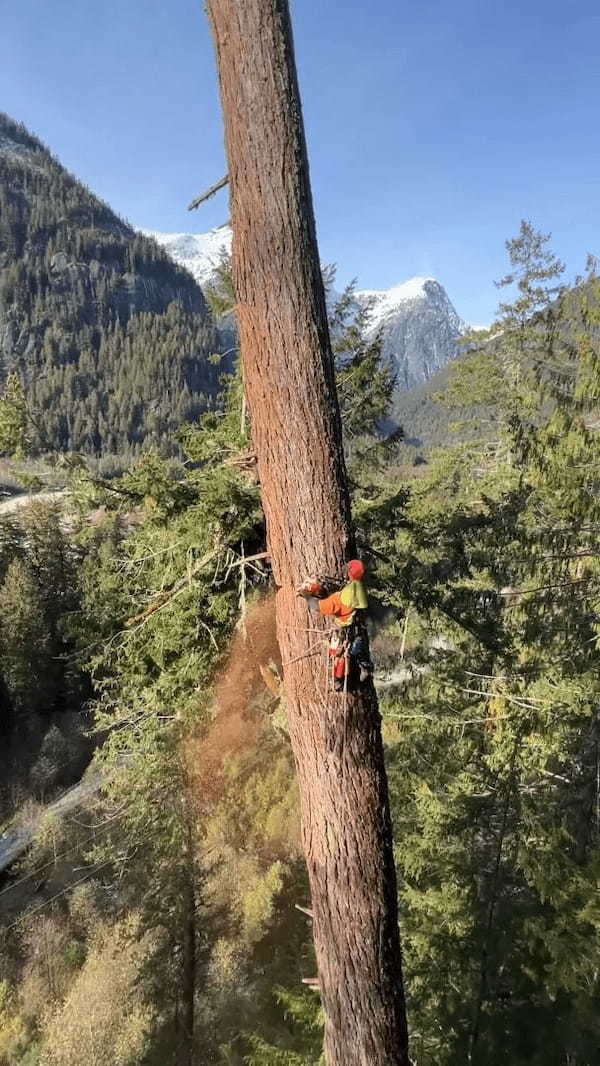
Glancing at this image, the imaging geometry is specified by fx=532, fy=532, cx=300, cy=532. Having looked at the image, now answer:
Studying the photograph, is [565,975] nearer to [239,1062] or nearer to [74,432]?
[239,1062]

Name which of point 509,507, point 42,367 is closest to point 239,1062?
point 509,507

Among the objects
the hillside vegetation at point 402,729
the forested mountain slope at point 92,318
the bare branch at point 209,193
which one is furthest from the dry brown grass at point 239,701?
the forested mountain slope at point 92,318

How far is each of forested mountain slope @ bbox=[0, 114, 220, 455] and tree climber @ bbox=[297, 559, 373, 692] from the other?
12035 centimetres

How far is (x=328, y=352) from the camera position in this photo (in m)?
2.43

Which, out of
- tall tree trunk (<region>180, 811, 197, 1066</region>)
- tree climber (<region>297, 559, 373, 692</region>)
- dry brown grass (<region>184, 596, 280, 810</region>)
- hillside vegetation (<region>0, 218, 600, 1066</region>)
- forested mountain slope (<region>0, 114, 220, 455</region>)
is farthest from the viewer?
forested mountain slope (<region>0, 114, 220, 455</region>)

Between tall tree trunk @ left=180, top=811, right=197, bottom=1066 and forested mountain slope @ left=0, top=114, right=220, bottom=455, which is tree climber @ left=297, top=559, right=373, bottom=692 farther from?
forested mountain slope @ left=0, top=114, right=220, bottom=455

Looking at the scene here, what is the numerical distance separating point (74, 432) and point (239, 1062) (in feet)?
435

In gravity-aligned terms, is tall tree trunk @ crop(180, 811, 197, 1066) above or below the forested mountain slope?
below

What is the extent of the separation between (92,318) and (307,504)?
191 metres

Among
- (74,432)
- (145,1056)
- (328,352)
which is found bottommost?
(145,1056)

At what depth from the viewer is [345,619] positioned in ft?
7.19

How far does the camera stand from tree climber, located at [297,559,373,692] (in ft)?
7.14

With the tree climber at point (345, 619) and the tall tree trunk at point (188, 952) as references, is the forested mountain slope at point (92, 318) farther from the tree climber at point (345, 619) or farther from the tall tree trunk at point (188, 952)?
the tree climber at point (345, 619)

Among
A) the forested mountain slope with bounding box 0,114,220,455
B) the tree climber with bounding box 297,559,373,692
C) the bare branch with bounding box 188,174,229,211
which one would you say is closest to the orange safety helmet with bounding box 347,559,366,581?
the tree climber with bounding box 297,559,373,692
